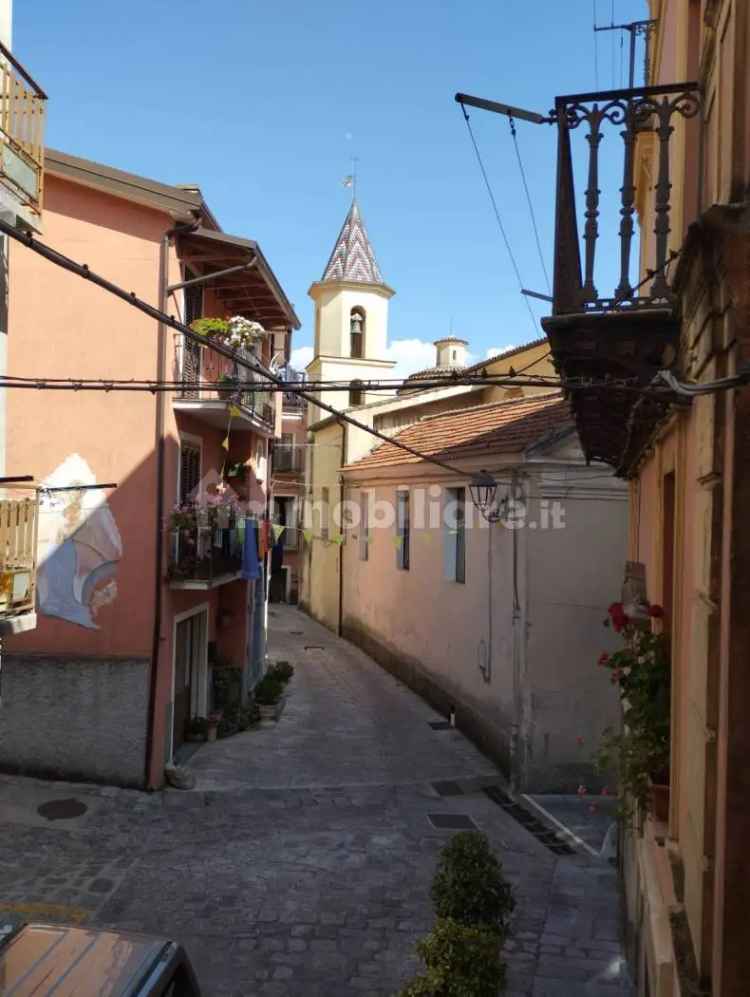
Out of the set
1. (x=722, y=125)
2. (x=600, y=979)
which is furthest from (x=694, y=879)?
(x=600, y=979)

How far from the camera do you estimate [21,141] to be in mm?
8633

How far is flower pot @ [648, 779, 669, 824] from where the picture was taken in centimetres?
557

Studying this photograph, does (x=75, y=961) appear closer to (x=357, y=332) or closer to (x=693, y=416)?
(x=693, y=416)

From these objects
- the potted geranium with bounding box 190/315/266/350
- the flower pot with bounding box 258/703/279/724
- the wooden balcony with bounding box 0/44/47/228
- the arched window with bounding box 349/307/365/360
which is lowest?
the flower pot with bounding box 258/703/279/724

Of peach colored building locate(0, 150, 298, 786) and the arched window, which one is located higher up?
the arched window

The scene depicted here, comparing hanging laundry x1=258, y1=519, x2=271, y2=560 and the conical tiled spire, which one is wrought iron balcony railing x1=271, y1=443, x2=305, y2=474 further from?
hanging laundry x1=258, y1=519, x2=271, y2=560

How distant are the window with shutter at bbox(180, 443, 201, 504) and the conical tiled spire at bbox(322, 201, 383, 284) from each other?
19.2 meters

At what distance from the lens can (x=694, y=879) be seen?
3.80 metres

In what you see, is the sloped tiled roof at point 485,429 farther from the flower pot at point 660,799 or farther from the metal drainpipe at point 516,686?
the flower pot at point 660,799

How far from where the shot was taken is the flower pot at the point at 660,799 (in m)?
5.57

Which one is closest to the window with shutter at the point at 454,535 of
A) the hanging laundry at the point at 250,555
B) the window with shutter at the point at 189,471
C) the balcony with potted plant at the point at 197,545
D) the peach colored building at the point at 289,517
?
the hanging laundry at the point at 250,555

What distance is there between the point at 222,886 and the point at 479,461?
8254 mm

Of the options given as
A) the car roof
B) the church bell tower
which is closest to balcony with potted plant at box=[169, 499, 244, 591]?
the car roof

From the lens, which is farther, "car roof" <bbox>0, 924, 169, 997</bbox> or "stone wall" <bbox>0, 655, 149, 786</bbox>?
"stone wall" <bbox>0, 655, 149, 786</bbox>
